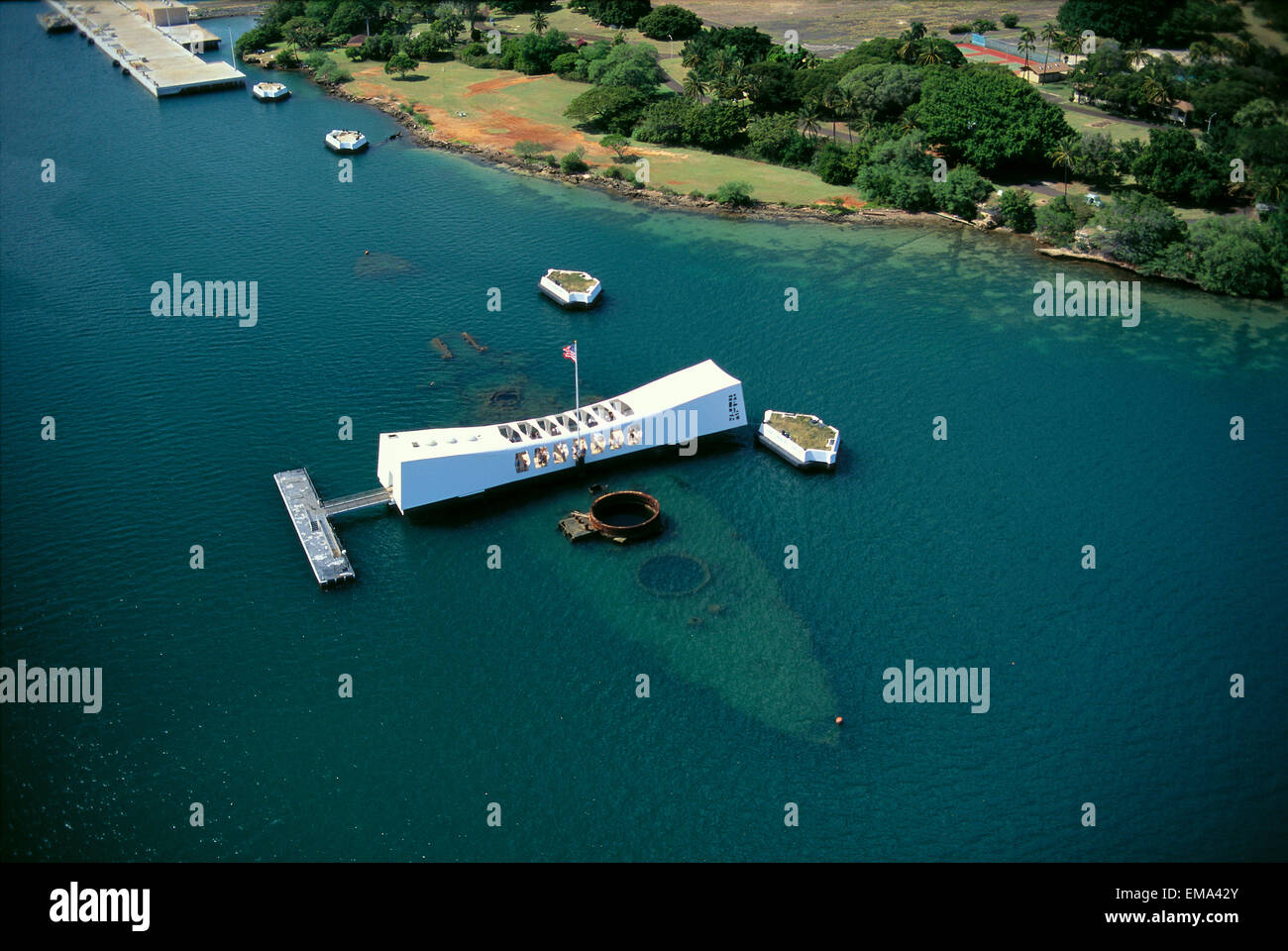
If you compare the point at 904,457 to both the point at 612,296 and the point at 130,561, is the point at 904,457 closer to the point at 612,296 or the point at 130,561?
the point at 612,296

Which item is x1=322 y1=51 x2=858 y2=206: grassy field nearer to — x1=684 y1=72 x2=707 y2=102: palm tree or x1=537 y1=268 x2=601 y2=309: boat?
x1=684 y1=72 x2=707 y2=102: palm tree

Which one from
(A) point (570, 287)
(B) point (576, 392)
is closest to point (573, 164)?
(A) point (570, 287)

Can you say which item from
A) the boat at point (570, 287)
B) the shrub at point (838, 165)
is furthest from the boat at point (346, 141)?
the shrub at point (838, 165)

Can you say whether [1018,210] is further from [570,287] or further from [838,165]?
[570,287]

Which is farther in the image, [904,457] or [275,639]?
[904,457]

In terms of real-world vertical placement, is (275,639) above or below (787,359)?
below

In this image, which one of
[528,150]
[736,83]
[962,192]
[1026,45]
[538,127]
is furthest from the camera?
[1026,45]

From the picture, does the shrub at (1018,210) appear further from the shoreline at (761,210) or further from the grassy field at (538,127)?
the grassy field at (538,127)

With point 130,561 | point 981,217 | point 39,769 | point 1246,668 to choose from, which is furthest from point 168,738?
point 981,217
